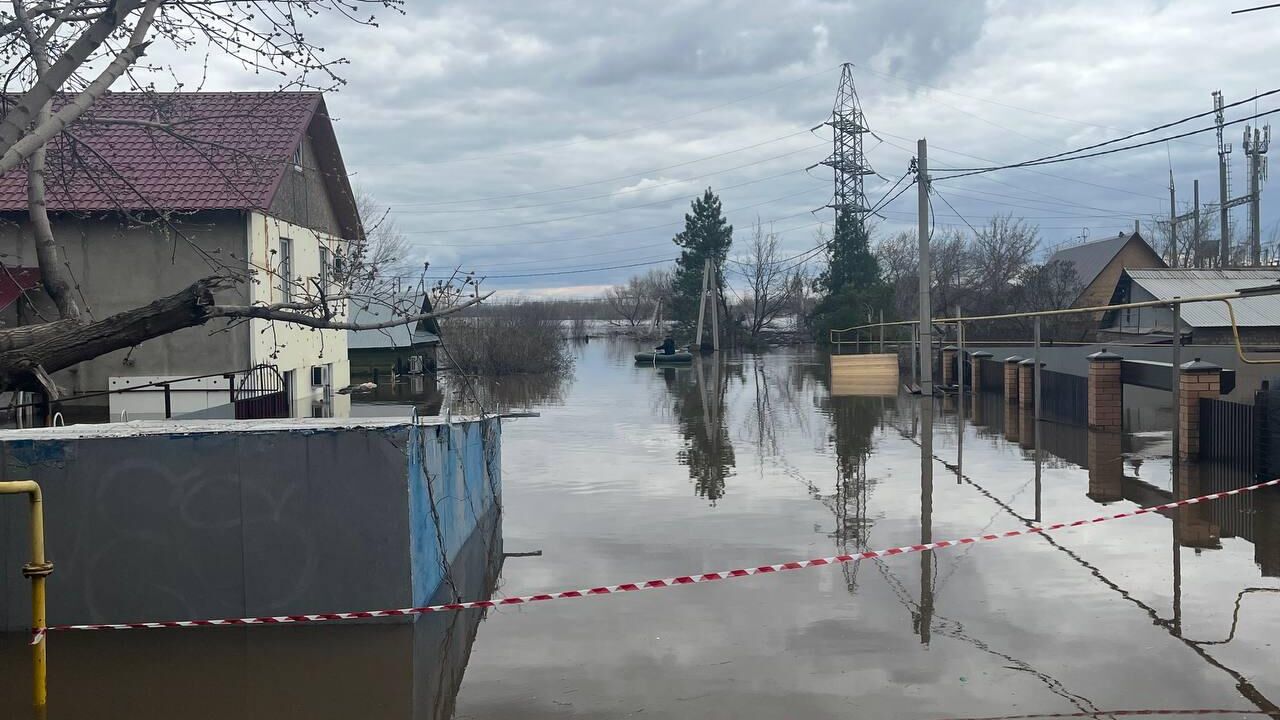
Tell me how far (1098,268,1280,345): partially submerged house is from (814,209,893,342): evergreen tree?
627 inches

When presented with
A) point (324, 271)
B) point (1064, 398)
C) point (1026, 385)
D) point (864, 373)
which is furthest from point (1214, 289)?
point (324, 271)

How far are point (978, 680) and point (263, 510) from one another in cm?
451

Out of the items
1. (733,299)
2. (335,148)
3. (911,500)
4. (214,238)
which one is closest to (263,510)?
(911,500)

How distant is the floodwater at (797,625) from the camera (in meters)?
→ 5.90

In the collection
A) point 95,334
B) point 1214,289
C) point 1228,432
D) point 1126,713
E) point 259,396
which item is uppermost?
point 1214,289

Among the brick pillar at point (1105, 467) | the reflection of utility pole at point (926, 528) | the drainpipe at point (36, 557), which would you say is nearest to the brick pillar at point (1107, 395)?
the brick pillar at point (1105, 467)

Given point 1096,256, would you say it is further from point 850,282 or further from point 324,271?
point 324,271

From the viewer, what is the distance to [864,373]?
103ft

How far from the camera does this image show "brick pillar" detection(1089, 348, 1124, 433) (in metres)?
18.0

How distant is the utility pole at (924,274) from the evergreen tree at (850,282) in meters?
Answer: 32.7

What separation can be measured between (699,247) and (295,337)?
55.7 m

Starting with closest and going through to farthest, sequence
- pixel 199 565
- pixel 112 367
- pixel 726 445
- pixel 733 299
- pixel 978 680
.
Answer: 1. pixel 978 680
2. pixel 199 565
3. pixel 726 445
4. pixel 112 367
5. pixel 733 299

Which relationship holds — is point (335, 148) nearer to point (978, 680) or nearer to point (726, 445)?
point (726, 445)

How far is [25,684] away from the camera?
6.25 meters
